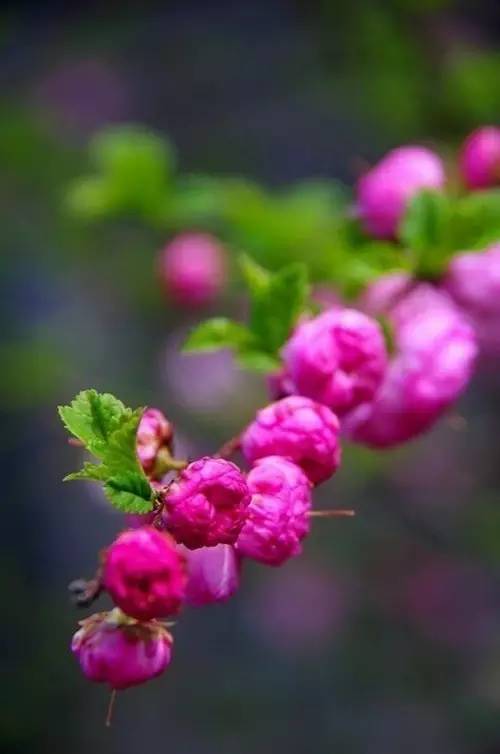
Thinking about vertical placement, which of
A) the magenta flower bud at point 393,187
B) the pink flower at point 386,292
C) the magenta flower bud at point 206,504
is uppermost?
the magenta flower bud at point 393,187

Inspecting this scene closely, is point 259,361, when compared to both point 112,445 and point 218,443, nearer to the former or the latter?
point 112,445

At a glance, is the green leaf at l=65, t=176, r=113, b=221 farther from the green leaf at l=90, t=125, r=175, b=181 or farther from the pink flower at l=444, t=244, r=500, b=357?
the pink flower at l=444, t=244, r=500, b=357

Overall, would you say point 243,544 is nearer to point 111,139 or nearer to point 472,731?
point 111,139

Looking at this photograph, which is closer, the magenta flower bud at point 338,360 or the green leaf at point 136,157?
the magenta flower bud at point 338,360

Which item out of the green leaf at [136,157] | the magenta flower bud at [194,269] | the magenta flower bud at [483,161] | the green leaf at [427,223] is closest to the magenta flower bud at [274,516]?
the green leaf at [427,223]

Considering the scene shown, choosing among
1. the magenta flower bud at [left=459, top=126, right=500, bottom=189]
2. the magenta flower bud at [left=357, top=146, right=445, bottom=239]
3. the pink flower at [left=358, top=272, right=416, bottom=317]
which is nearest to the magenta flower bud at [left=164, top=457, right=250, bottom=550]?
the pink flower at [left=358, top=272, right=416, bottom=317]

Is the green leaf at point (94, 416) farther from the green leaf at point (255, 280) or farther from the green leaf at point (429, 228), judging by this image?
the green leaf at point (429, 228)

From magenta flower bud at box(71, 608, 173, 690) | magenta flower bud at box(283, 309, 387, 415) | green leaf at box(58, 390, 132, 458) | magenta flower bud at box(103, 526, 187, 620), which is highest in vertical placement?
magenta flower bud at box(283, 309, 387, 415)
